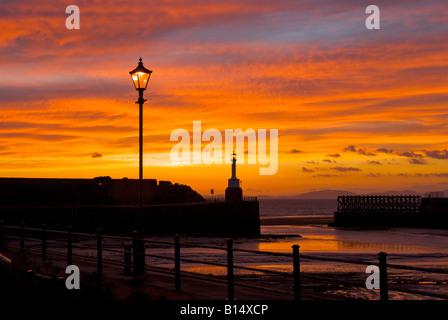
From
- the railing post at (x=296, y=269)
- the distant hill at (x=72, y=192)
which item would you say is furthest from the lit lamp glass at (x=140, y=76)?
the distant hill at (x=72, y=192)

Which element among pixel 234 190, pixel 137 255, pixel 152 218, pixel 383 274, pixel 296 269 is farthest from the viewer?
pixel 234 190

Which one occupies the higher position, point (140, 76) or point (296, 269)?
point (140, 76)

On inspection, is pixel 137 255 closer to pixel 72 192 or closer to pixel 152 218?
pixel 152 218

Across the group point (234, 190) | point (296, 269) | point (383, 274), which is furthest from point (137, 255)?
point (234, 190)

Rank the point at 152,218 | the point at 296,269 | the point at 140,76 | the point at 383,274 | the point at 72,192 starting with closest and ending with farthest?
the point at 383,274 < the point at 296,269 < the point at 140,76 < the point at 152,218 < the point at 72,192

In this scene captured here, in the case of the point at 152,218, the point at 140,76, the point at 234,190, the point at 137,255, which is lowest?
the point at 152,218

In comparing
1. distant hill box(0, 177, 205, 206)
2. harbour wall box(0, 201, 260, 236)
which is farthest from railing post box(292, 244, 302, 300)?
distant hill box(0, 177, 205, 206)

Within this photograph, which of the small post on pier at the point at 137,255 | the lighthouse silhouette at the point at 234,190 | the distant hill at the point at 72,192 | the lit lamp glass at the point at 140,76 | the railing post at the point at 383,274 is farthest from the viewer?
the lighthouse silhouette at the point at 234,190

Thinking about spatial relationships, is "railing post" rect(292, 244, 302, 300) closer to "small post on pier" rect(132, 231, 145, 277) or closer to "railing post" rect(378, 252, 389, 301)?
"railing post" rect(378, 252, 389, 301)

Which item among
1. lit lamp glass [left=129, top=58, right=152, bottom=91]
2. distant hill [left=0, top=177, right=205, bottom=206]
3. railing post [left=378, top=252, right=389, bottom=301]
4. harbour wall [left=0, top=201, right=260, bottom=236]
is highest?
lit lamp glass [left=129, top=58, right=152, bottom=91]

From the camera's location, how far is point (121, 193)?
95.4 m

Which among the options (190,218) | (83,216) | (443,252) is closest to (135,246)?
(443,252)

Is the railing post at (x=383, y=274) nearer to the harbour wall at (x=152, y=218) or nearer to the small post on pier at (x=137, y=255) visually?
the small post on pier at (x=137, y=255)

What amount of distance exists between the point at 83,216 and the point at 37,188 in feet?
83.2
